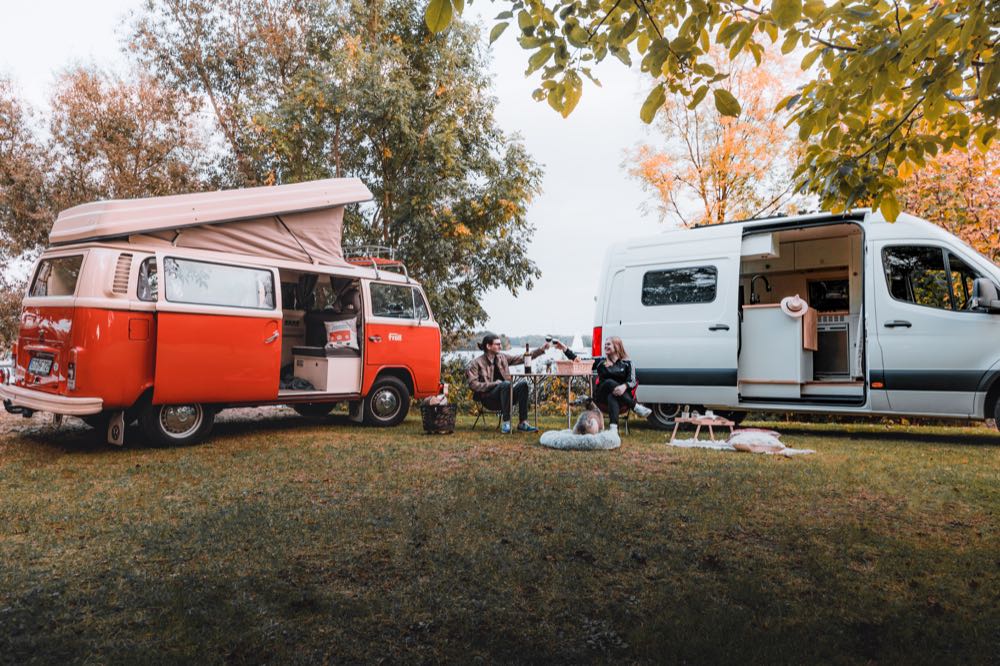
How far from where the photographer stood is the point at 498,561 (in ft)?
11.3

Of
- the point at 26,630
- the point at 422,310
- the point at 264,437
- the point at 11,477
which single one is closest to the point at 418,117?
the point at 422,310

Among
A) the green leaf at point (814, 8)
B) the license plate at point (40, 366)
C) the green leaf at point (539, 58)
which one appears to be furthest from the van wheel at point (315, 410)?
the green leaf at point (814, 8)

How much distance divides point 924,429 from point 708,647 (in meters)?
9.15

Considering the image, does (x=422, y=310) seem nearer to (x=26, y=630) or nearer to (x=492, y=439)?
(x=492, y=439)

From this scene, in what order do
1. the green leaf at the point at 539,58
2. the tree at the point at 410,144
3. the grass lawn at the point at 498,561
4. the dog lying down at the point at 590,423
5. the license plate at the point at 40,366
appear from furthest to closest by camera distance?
the tree at the point at 410,144 < the dog lying down at the point at 590,423 < the license plate at the point at 40,366 < the green leaf at the point at 539,58 < the grass lawn at the point at 498,561

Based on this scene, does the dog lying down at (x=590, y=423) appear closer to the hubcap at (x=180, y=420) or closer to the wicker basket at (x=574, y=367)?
the wicker basket at (x=574, y=367)

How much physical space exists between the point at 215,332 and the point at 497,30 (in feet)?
16.6

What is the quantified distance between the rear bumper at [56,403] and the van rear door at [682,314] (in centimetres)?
614

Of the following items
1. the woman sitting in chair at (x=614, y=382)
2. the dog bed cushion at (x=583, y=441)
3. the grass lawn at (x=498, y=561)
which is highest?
the woman sitting in chair at (x=614, y=382)

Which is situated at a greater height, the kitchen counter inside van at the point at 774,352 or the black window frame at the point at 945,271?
the black window frame at the point at 945,271

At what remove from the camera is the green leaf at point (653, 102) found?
10.9 feet

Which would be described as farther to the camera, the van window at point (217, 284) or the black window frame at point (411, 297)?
the black window frame at point (411, 297)

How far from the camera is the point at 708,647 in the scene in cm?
248

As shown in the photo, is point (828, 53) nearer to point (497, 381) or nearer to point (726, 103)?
point (726, 103)
